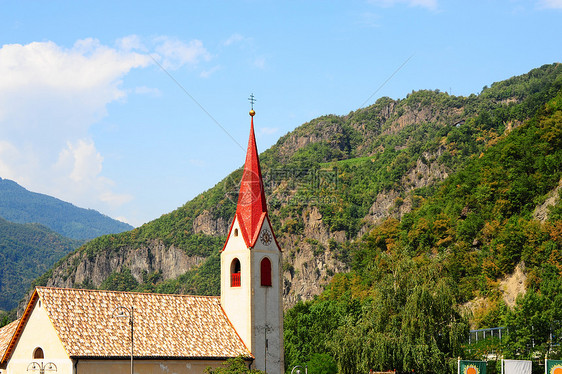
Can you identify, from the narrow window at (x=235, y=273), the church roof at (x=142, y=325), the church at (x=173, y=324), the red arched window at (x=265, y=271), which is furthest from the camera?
the narrow window at (x=235, y=273)

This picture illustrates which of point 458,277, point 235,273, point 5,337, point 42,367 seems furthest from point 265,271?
point 458,277

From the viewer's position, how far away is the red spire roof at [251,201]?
5719 centimetres

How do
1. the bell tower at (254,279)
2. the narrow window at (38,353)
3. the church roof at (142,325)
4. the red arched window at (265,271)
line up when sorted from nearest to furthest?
the church roof at (142,325), the narrow window at (38,353), the bell tower at (254,279), the red arched window at (265,271)

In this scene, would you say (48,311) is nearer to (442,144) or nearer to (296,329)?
(296,329)

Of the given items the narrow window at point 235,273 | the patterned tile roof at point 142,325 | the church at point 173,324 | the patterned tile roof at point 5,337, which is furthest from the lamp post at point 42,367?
the narrow window at point 235,273

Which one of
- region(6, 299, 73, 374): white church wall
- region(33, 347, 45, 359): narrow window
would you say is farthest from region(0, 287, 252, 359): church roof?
region(33, 347, 45, 359): narrow window

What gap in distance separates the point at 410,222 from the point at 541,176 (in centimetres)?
3266

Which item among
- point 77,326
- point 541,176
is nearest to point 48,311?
point 77,326

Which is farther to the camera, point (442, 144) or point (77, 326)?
point (442, 144)

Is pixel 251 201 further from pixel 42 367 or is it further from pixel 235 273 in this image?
pixel 42 367

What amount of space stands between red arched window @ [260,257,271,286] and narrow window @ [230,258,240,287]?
1827mm

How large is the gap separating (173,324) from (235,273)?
21.5ft

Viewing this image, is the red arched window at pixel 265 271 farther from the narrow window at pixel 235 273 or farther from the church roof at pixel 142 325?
the church roof at pixel 142 325

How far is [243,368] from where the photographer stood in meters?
51.2
